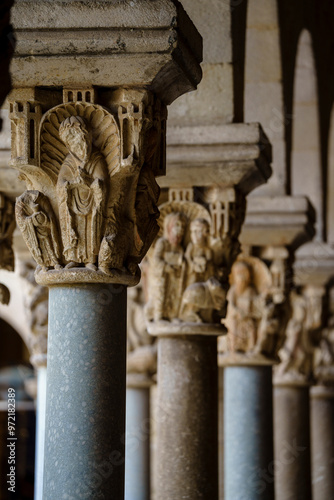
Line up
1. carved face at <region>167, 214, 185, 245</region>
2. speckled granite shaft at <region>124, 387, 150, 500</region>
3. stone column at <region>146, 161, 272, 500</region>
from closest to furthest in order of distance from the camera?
1. stone column at <region>146, 161, 272, 500</region>
2. carved face at <region>167, 214, 185, 245</region>
3. speckled granite shaft at <region>124, 387, 150, 500</region>

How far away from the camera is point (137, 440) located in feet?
29.1

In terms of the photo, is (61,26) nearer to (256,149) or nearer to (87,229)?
(87,229)

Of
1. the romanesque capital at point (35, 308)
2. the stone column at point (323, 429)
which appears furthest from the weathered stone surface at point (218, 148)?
the stone column at point (323, 429)

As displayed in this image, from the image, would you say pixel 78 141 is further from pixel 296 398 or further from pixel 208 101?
pixel 296 398

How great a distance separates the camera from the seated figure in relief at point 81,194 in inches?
142

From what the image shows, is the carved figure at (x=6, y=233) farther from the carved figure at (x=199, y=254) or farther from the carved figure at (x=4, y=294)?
the carved figure at (x=199, y=254)

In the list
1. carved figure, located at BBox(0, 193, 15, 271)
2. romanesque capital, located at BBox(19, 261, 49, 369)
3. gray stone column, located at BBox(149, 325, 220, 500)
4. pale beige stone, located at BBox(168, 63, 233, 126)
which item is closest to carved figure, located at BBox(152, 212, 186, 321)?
gray stone column, located at BBox(149, 325, 220, 500)

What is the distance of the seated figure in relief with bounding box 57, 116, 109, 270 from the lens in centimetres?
360

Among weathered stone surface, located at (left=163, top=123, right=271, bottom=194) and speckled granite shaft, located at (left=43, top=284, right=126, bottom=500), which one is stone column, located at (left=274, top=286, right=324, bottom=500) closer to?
weathered stone surface, located at (left=163, top=123, right=271, bottom=194)

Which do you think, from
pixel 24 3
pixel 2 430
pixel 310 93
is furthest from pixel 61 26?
pixel 2 430

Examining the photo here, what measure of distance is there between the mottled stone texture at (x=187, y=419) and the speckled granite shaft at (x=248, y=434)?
1666mm

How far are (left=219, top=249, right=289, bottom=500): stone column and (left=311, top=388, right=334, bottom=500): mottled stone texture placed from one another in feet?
11.1

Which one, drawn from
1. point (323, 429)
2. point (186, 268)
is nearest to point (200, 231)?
point (186, 268)

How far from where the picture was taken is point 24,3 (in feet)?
11.1
